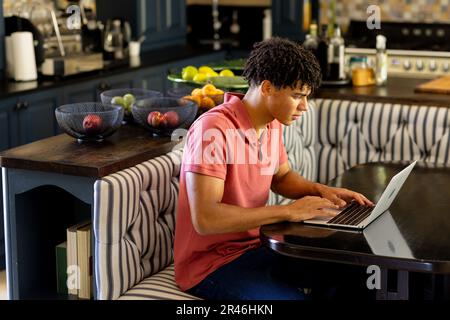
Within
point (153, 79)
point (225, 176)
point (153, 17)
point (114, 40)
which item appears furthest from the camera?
point (153, 17)

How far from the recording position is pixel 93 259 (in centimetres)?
307

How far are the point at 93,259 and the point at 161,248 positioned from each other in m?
0.33

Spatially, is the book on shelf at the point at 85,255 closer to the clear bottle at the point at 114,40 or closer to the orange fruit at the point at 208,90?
the orange fruit at the point at 208,90

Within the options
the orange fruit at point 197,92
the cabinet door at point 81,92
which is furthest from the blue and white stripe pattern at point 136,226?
the cabinet door at point 81,92

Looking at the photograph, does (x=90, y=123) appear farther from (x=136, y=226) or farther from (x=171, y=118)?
(x=136, y=226)

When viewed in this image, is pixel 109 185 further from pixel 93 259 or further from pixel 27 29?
pixel 27 29

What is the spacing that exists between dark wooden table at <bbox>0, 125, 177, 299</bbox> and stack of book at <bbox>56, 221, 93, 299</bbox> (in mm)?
100

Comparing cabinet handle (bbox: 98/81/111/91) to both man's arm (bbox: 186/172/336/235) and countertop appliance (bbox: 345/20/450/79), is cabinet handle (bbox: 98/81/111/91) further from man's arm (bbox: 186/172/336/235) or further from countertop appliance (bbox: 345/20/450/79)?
man's arm (bbox: 186/172/336/235)

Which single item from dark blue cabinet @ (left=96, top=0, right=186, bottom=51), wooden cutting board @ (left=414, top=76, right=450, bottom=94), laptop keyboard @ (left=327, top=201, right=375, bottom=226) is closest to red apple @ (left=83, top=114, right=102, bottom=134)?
laptop keyboard @ (left=327, top=201, right=375, bottom=226)

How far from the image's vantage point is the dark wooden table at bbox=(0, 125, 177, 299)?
10.1ft

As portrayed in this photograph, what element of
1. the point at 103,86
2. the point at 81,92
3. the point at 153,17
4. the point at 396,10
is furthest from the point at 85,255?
the point at 396,10

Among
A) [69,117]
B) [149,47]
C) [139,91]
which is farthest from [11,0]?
[69,117]

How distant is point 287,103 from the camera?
2.95 meters

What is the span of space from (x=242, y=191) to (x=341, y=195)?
0.42m
